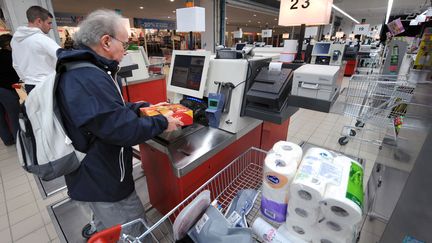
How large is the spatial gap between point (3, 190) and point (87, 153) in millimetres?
2391

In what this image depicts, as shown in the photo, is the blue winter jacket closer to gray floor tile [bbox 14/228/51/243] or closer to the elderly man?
the elderly man

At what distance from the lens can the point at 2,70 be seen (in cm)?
313

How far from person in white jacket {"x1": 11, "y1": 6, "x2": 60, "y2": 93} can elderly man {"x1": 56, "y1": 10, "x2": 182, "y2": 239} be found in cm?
198

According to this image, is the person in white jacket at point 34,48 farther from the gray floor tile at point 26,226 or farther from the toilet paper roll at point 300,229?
the toilet paper roll at point 300,229

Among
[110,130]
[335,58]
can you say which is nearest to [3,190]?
[110,130]

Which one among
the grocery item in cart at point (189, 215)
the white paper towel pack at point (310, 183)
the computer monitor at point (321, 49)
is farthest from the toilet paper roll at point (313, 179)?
the computer monitor at point (321, 49)

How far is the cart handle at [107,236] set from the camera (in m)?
0.61

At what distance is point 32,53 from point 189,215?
2.94 meters

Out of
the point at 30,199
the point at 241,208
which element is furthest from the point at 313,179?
the point at 30,199

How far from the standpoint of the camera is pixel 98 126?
99 cm

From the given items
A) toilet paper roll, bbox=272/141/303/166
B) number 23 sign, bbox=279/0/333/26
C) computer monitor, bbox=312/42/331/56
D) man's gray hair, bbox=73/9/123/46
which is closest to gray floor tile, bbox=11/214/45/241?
man's gray hair, bbox=73/9/123/46

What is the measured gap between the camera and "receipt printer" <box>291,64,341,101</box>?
123 centimetres

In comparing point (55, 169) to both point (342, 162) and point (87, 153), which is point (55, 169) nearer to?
point (87, 153)

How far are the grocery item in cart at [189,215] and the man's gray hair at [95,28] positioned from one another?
0.93m
